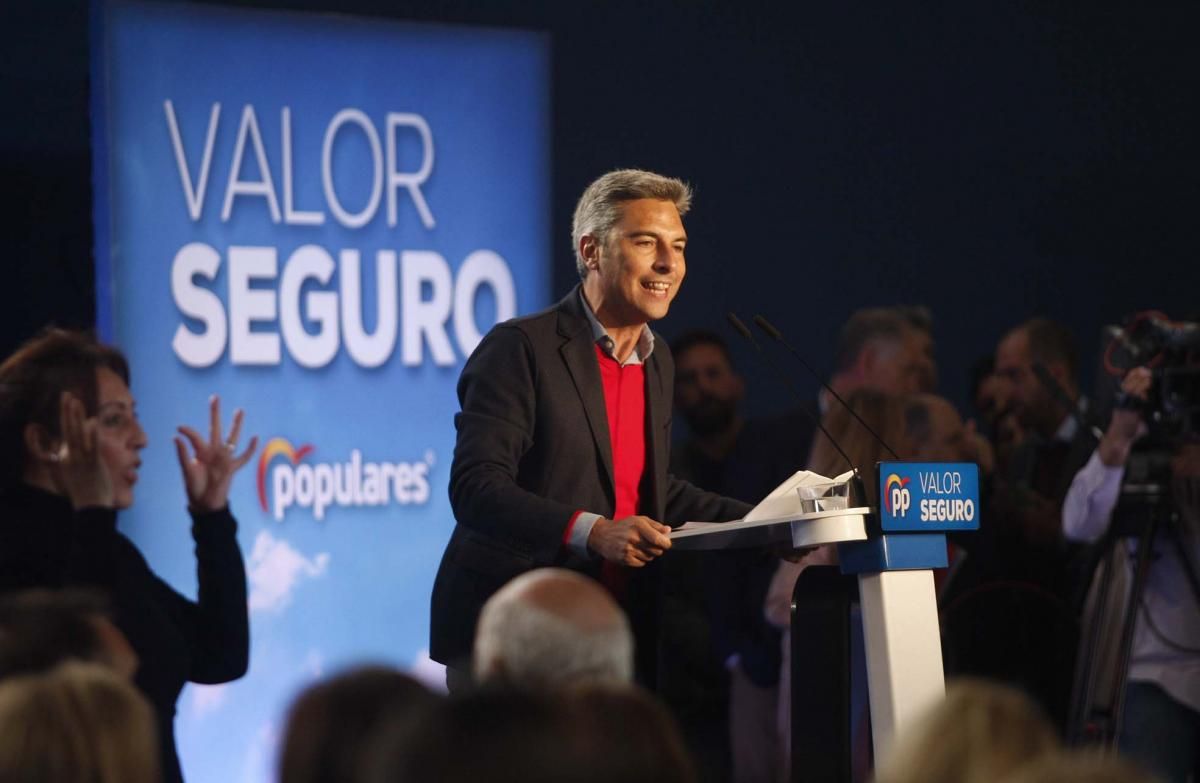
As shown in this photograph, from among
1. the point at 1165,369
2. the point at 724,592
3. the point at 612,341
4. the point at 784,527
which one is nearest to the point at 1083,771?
the point at 784,527

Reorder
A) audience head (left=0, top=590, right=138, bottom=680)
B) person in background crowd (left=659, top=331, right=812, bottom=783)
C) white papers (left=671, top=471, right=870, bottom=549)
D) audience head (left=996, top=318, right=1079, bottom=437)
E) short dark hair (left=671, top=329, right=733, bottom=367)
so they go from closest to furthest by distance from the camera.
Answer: audience head (left=0, top=590, right=138, bottom=680) < white papers (left=671, top=471, right=870, bottom=549) < person in background crowd (left=659, top=331, right=812, bottom=783) < audience head (left=996, top=318, right=1079, bottom=437) < short dark hair (left=671, top=329, right=733, bottom=367)

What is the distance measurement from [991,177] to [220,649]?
4142mm

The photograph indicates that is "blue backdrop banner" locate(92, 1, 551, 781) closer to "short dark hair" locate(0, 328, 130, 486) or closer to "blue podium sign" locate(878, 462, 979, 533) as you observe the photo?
"short dark hair" locate(0, 328, 130, 486)

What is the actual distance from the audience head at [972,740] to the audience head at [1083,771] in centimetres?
12

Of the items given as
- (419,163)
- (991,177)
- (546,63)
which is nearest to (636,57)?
(546,63)

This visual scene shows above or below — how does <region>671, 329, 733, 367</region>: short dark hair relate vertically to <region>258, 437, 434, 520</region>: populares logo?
above

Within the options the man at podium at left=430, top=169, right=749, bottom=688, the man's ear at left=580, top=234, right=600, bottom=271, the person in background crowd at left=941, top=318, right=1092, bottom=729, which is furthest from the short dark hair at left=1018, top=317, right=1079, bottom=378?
the man's ear at left=580, top=234, right=600, bottom=271

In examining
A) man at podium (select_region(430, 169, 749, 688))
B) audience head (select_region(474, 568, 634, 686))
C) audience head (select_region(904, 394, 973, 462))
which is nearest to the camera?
audience head (select_region(474, 568, 634, 686))

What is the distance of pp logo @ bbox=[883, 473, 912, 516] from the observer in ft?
8.41

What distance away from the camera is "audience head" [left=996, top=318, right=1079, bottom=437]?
17.2 ft

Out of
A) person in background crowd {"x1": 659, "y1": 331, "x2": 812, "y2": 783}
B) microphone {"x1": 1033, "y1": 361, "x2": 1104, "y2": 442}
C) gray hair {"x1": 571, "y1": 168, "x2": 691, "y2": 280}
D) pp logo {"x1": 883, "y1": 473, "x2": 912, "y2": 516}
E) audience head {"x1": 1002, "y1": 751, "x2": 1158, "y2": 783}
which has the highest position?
gray hair {"x1": 571, "y1": 168, "x2": 691, "y2": 280}

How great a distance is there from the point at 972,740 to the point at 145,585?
2.27 meters

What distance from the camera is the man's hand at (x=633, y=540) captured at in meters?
2.63

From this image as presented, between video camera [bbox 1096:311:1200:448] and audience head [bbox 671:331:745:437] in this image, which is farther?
audience head [bbox 671:331:745:437]
